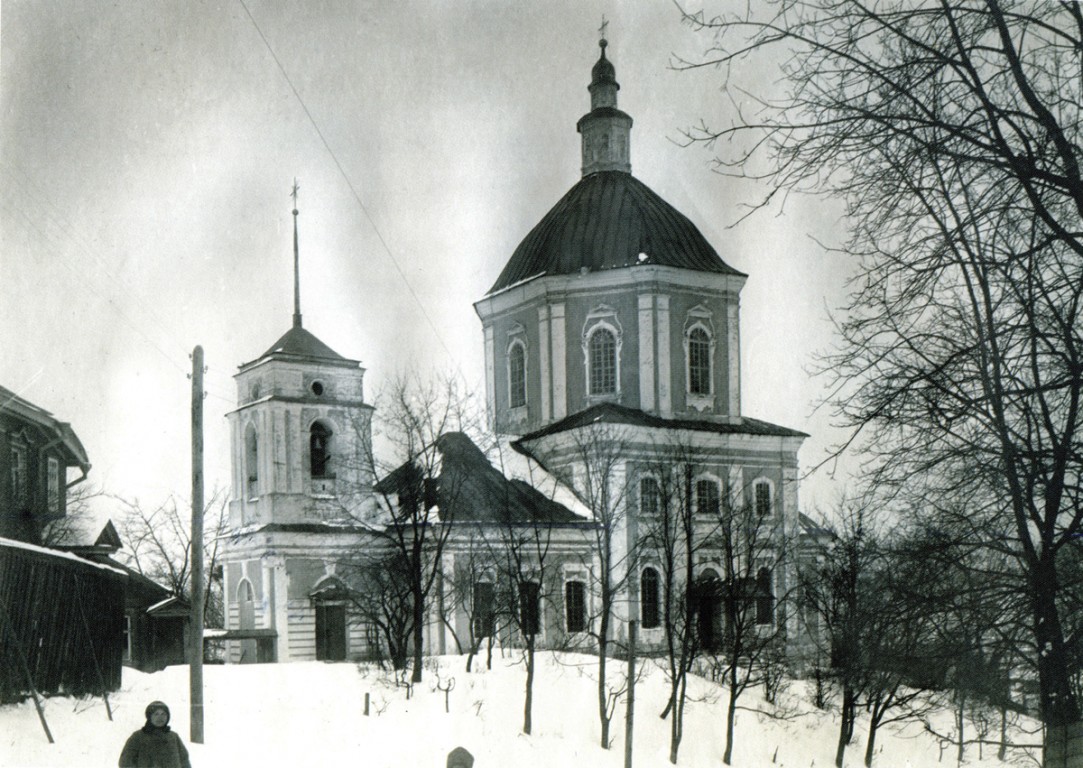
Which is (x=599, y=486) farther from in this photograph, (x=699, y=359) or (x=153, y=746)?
(x=153, y=746)

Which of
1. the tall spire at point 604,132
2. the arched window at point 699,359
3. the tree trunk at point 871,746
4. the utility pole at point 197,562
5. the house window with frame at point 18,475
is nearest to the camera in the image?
the utility pole at point 197,562

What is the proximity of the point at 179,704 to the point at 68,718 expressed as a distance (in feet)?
13.5

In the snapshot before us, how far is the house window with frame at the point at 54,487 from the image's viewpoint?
17977mm

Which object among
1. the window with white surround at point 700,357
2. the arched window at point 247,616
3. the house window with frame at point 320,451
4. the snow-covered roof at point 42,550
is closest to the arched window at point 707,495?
the window with white surround at point 700,357

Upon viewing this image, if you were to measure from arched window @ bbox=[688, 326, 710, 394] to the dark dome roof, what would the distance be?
2.05 meters

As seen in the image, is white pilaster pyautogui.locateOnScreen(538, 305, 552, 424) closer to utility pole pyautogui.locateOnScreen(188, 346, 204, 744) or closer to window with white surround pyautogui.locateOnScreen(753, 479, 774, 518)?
window with white surround pyautogui.locateOnScreen(753, 479, 774, 518)

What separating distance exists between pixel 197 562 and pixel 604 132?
2618 cm

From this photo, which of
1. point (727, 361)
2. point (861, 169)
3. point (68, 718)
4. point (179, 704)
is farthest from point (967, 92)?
point (727, 361)

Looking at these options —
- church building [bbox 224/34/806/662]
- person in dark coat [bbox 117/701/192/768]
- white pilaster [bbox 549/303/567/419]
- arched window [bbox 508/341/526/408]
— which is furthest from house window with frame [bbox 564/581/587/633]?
person in dark coat [bbox 117/701/192/768]

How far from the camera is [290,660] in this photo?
94.5 ft

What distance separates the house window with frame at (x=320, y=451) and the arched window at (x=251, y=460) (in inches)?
64.9

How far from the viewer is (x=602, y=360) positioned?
114ft

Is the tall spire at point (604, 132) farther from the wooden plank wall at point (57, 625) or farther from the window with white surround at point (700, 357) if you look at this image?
the wooden plank wall at point (57, 625)

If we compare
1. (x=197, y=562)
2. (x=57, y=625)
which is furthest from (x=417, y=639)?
(x=57, y=625)
